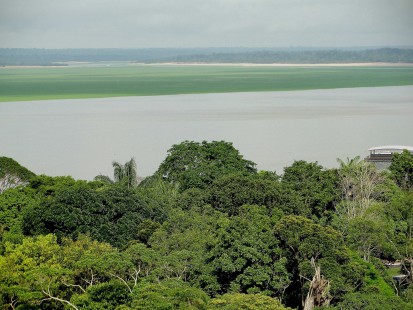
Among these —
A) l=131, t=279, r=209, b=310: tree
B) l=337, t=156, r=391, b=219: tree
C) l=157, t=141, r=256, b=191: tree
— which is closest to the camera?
l=131, t=279, r=209, b=310: tree

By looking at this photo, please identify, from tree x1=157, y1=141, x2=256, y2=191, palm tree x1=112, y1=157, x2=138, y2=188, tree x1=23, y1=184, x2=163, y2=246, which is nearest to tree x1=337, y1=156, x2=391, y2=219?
tree x1=157, y1=141, x2=256, y2=191

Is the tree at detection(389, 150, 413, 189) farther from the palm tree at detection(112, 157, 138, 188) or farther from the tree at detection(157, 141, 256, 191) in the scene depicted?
the palm tree at detection(112, 157, 138, 188)

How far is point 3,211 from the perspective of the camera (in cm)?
1894

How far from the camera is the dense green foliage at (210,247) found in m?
12.5

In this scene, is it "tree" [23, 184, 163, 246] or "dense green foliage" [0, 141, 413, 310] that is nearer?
"dense green foliage" [0, 141, 413, 310]

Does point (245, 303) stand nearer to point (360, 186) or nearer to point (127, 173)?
point (360, 186)

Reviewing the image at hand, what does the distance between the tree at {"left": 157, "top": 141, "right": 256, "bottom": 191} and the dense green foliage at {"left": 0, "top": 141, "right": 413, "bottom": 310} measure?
0.95 metres

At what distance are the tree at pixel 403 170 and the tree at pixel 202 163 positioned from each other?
426 cm

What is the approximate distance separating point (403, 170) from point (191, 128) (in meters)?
21.2

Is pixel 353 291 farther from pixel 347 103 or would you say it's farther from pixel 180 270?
pixel 347 103

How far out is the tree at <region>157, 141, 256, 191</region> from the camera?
22328 millimetres

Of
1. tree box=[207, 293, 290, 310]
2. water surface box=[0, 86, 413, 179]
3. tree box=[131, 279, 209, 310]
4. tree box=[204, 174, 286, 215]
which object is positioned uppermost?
tree box=[204, 174, 286, 215]

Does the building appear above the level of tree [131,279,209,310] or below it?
below

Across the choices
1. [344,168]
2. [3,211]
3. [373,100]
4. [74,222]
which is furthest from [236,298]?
[373,100]
